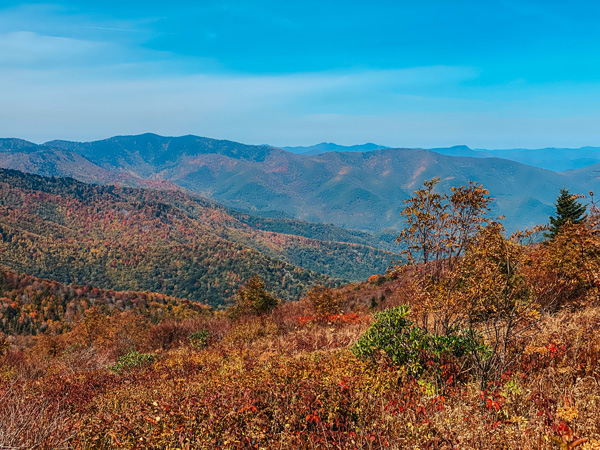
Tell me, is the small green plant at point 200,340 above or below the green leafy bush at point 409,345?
below

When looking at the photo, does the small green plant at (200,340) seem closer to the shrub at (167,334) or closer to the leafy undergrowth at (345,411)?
the shrub at (167,334)

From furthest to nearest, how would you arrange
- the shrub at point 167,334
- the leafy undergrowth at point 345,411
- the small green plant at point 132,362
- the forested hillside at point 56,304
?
the forested hillside at point 56,304 → the shrub at point 167,334 → the small green plant at point 132,362 → the leafy undergrowth at point 345,411

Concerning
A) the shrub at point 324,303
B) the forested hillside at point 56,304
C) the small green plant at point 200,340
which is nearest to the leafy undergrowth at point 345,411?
the small green plant at point 200,340

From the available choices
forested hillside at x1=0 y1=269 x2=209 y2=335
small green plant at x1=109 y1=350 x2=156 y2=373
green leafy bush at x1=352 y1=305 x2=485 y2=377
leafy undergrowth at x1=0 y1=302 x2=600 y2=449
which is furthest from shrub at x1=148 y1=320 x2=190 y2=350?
forested hillside at x1=0 y1=269 x2=209 y2=335

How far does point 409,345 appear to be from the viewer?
715 cm

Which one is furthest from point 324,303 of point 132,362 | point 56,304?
point 56,304

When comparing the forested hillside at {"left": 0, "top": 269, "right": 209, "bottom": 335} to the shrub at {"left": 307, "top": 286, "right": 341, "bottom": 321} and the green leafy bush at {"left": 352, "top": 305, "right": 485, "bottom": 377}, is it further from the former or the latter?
the green leafy bush at {"left": 352, "top": 305, "right": 485, "bottom": 377}

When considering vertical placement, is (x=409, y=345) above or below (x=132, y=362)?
above

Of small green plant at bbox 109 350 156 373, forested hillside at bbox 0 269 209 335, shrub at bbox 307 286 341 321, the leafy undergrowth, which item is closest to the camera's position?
the leafy undergrowth

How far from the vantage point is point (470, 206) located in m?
8.76

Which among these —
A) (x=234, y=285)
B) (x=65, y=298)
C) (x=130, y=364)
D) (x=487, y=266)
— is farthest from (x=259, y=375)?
(x=234, y=285)

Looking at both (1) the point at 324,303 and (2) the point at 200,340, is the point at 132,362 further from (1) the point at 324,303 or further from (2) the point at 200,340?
(1) the point at 324,303

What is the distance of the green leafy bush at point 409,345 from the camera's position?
6762 mm

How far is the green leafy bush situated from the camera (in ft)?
22.2
